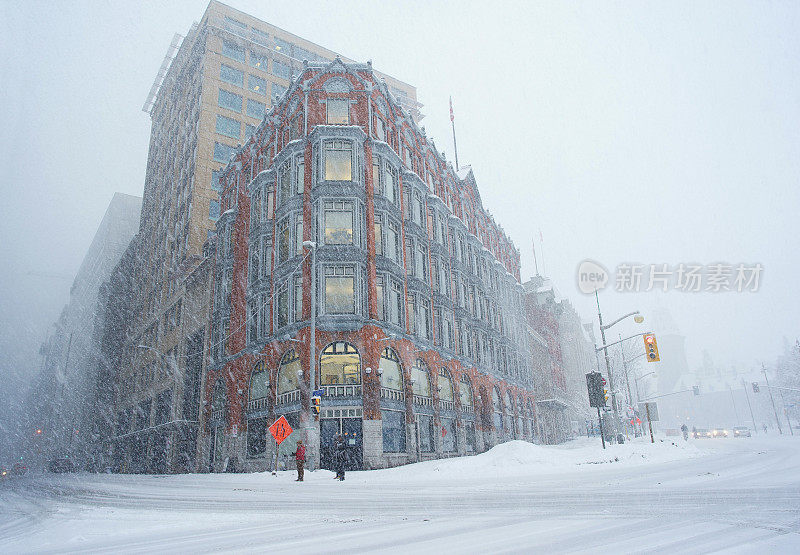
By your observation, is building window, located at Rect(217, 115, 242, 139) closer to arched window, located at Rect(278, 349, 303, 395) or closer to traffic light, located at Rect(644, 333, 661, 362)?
arched window, located at Rect(278, 349, 303, 395)

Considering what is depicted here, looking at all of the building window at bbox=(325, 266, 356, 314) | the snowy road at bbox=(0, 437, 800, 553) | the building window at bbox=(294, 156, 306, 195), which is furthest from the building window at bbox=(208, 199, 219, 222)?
the snowy road at bbox=(0, 437, 800, 553)

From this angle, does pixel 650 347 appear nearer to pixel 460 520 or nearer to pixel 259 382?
pixel 460 520

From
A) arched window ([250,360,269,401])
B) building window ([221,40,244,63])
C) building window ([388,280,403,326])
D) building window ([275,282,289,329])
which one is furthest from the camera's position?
building window ([221,40,244,63])

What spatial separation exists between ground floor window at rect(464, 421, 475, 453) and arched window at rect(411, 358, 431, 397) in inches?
264

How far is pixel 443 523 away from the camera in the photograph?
739 centimetres

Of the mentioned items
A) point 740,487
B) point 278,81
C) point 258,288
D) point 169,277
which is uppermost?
point 278,81

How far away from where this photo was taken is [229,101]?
2234 inches

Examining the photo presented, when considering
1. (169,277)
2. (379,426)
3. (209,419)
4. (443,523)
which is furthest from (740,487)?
(169,277)

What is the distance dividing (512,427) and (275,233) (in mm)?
30076

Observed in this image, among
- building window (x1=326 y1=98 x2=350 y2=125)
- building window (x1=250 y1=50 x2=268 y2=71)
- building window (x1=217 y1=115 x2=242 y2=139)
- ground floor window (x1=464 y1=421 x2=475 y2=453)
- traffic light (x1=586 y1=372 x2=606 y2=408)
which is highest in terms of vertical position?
building window (x1=250 y1=50 x2=268 y2=71)

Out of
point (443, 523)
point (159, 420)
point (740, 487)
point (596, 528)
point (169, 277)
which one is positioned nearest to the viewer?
point (596, 528)

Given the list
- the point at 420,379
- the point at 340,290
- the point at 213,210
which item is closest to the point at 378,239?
the point at 340,290

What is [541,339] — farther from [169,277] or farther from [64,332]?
[64,332]

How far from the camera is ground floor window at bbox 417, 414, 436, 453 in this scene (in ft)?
102
